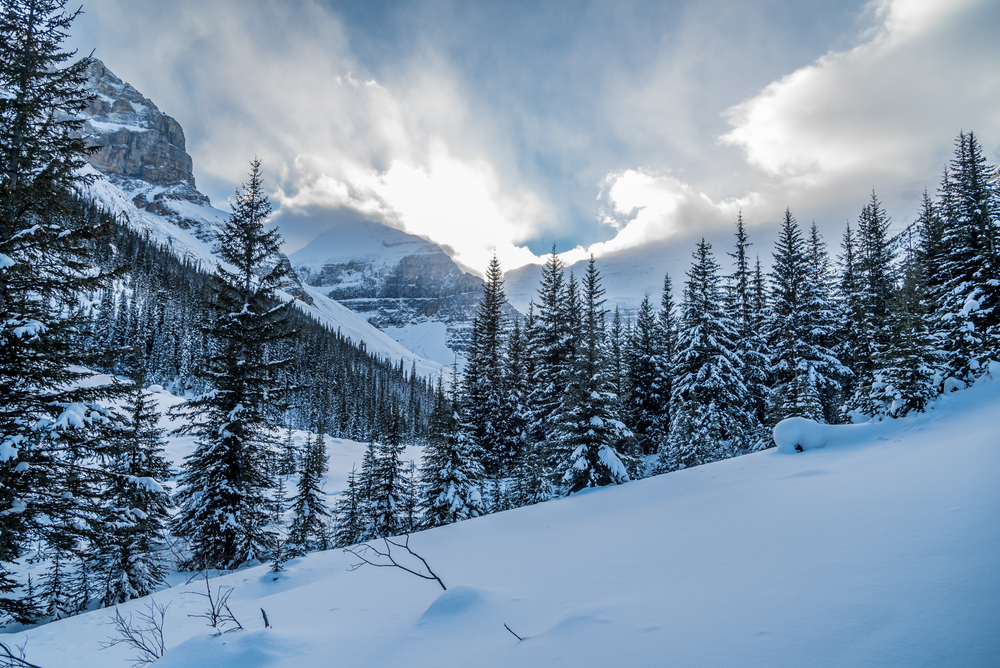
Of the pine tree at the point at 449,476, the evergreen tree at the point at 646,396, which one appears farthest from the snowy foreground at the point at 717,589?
the evergreen tree at the point at 646,396

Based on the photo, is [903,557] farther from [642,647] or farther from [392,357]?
[392,357]

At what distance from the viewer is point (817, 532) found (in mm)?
3830

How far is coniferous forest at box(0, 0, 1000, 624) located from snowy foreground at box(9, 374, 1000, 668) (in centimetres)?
322

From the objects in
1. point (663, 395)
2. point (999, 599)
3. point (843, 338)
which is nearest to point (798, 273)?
point (843, 338)

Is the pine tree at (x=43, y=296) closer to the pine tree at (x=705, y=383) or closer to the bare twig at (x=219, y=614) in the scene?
the bare twig at (x=219, y=614)

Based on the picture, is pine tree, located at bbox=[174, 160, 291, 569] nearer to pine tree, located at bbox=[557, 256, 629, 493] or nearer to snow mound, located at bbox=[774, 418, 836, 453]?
pine tree, located at bbox=[557, 256, 629, 493]

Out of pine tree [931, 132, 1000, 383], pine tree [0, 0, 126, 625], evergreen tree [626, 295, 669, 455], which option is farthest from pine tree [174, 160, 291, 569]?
pine tree [931, 132, 1000, 383]

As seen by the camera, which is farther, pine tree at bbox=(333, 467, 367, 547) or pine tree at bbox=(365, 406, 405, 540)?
pine tree at bbox=(333, 467, 367, 547)

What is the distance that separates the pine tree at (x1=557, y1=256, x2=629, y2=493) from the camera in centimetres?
1247

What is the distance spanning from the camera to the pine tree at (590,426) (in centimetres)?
1247

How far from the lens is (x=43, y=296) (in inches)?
334

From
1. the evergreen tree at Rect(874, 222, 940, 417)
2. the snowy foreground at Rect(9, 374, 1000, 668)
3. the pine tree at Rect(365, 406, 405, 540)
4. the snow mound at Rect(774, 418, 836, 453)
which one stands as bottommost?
the pine tree at Rect(365, 406, 405, 540)

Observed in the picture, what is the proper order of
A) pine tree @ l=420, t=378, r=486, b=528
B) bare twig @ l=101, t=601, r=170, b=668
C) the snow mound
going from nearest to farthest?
1. bare twig @ l=101, t=601, r=170, b=668
2. the snow mound
3. pine tree @ l=420, t=378, r=486, b=528

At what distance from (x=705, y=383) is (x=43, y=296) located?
75.3 ft
